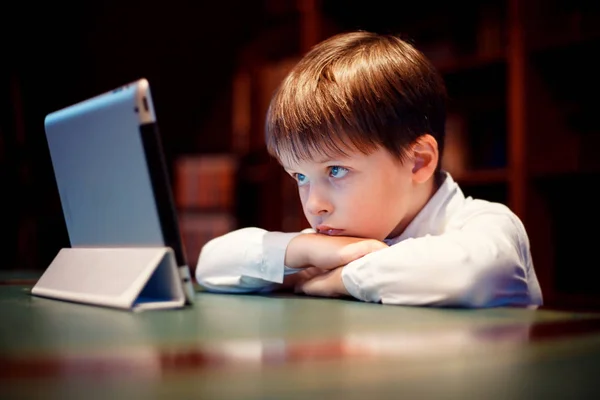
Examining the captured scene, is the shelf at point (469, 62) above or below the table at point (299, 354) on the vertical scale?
above

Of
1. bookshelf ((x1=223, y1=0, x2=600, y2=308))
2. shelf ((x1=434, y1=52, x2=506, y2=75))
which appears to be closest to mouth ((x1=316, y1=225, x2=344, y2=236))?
bookshelf ((x1=223, y1=0, x2=600, y2=308))

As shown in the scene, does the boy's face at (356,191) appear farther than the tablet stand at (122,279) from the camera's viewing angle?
Yes

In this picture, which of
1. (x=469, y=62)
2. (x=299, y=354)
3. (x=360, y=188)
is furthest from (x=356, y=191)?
(x=469, y=62)

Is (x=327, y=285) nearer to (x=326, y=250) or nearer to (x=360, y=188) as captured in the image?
(x=326, y=250)

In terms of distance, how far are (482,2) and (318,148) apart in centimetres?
211

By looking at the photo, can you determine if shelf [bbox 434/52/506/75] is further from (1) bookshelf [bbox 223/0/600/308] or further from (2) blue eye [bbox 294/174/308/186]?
(2) blue eye [bbox 294/174/308/186]

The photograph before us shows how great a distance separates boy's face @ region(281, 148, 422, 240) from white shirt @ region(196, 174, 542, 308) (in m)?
0.08

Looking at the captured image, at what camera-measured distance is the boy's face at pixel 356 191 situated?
3.32 feet

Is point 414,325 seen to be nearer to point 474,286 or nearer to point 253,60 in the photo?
point 474,286

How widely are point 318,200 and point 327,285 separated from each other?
0.48ft

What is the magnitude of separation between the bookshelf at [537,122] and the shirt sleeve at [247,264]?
60.1 inches

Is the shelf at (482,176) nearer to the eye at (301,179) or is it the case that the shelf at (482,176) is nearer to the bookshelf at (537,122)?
the bookshelf at (537,122)

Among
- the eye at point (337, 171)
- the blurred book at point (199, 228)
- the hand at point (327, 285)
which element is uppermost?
the eye at point (337, 171)

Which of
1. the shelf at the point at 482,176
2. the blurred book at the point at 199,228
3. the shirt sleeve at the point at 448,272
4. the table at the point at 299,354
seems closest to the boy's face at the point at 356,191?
the shirt sleeve at the point at 448,272
